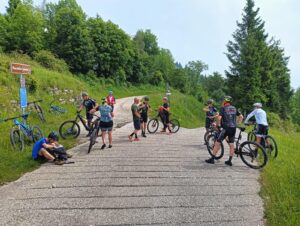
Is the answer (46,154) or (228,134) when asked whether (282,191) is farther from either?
(46,154)

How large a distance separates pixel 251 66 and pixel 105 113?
31790 mm

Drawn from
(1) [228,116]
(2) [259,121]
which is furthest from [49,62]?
(1) [228,116]

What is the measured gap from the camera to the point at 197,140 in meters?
14.8

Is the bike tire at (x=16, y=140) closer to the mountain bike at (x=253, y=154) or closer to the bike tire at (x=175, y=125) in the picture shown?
the mountain bike at (x=253, y=154)

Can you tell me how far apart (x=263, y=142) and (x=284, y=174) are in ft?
8.71

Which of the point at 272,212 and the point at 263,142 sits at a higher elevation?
the point at 263,142

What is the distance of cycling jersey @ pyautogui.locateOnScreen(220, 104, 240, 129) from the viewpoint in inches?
376

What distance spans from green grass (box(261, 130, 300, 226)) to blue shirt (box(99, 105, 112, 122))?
5423mm

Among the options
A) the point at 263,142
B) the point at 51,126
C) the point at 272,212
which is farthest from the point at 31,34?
the point at 272,212

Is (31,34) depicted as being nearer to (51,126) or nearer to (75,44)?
(75,44)

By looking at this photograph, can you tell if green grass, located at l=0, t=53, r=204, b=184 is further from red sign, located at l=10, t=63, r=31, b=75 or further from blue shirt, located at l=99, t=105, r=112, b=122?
red sign, located at l=10, t=63, r=31, b=75

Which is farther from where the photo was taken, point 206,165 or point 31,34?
point 31,34

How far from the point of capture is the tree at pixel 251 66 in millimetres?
39438

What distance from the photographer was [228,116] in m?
9.55
